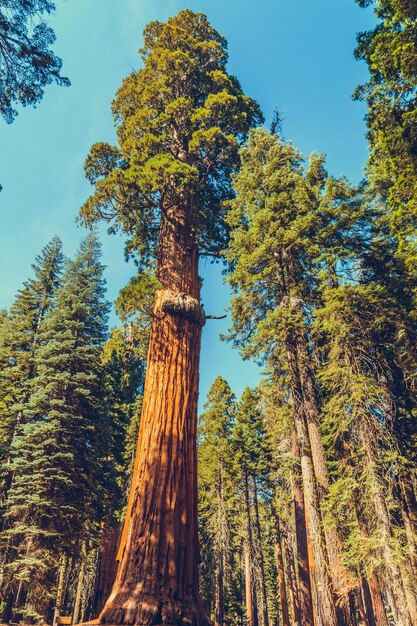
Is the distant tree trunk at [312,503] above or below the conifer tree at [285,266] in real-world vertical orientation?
below

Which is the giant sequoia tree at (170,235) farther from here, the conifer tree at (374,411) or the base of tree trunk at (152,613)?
the conifer tree at (374,411)

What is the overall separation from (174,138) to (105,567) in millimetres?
16834

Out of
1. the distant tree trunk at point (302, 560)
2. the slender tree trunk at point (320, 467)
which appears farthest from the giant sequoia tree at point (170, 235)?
the distant tree trunk at point (302, 560)

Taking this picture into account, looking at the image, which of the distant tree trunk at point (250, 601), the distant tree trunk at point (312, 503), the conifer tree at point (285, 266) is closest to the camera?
the distant tree trunk at point (312, 503)

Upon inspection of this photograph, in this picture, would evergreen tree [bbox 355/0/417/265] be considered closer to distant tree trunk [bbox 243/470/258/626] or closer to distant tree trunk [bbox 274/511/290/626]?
distant tree trunk [bbox 243/470/258/626]

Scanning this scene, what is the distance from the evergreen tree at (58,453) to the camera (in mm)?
11273

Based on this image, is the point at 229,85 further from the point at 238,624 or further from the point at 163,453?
the point at 238,624

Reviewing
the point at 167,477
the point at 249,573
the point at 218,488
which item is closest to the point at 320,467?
the point at 167,477

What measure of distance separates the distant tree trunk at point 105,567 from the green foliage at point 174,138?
13.4 m

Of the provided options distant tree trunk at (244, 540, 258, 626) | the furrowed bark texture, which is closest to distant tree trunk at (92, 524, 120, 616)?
distant tree trunk at (244, 540, 258, 626)

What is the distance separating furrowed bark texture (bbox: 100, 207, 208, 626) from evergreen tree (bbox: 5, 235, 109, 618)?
28.9 ft

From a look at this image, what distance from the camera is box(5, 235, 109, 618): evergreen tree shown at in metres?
11.3

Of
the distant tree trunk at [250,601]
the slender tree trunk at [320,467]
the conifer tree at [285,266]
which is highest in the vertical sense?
the conifer tree at [285,266]

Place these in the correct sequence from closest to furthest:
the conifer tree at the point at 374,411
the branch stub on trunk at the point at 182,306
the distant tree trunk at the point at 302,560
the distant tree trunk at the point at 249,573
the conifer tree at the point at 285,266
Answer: the branch stub on trunk at the point at 182,306 < the conifer tree at the point at 374,411 < the conifer tree at the point at 285,266 < the distant tree trunk at the point at 302,560 < the distant tree trunk at the point at 249,573
